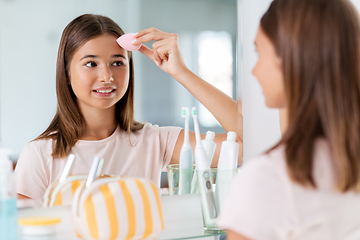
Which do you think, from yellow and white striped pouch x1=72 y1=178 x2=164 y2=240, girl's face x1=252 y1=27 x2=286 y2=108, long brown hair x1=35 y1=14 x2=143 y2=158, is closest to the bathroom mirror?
long brown hair x1=35 y1=14 x2=143 y2=158

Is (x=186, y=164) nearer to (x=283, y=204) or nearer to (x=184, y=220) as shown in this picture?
(x=184, y=220)

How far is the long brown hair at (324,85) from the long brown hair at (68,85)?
1.19 ft

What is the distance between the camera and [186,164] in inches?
31.9

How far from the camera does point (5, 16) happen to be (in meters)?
0.67

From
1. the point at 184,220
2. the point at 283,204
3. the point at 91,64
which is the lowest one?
the point at 184,220

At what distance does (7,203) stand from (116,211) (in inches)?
6.8

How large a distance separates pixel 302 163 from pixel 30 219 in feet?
1.42

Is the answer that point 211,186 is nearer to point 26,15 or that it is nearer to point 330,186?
point 330,186

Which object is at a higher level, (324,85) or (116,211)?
(324,85)

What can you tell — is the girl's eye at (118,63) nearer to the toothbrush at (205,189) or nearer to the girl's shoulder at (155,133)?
the girl's shoulder at (155,133)

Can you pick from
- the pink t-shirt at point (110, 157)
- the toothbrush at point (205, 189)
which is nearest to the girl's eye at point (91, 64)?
the pink t-shirt at point (110, 157)

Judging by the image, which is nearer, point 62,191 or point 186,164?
point 62,191

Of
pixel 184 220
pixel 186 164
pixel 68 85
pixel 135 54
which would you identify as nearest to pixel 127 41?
pixel 135 54

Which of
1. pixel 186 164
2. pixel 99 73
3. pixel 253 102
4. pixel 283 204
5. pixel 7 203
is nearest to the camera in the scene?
pixel 283 204
